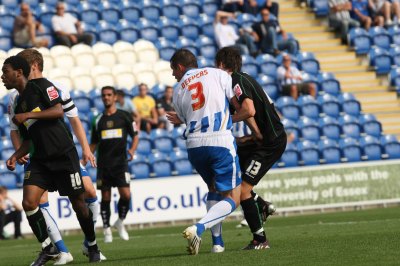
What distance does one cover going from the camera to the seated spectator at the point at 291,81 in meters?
24.6

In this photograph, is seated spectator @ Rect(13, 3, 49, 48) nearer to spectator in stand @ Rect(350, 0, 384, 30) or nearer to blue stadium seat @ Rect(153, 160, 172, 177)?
blue stadium seat @ Rect(153, 160, 172, 177)

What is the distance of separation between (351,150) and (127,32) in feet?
21.6

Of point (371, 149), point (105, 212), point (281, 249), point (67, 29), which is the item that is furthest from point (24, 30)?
point (281, 249)

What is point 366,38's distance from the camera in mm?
27484

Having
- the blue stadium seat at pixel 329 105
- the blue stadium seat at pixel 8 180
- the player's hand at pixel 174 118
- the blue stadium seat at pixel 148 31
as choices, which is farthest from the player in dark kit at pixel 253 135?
the blue stadium seat at pixel 148 31

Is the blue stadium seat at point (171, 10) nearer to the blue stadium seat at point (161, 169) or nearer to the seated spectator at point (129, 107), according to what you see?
the seated spectator at point (129, 107)

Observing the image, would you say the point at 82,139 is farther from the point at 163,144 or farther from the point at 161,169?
the point at 163,144

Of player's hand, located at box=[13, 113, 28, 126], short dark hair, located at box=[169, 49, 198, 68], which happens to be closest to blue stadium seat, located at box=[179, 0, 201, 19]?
short dark hair, located at box=[169, 49, 198, 68]

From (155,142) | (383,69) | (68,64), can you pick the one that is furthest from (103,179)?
(383,69)

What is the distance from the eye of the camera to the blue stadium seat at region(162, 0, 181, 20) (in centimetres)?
2697

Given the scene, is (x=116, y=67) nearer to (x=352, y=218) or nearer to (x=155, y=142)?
(x=155, y=142)

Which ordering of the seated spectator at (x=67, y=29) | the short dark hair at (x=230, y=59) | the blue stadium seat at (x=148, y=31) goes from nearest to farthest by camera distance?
the short dark hair at (x=230, y=59) → the seated spectator at (x=67, y=29) → the blue stadium seat at (x=148, y=31)

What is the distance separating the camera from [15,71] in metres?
10.2

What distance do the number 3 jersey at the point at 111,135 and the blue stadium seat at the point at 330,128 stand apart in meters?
8.41
